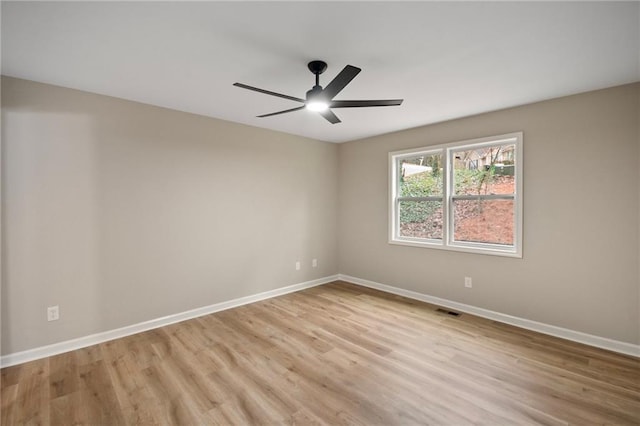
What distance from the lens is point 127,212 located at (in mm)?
3148

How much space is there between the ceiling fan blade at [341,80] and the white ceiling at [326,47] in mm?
256

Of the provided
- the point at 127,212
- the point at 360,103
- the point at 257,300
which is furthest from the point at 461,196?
the point at 127,212

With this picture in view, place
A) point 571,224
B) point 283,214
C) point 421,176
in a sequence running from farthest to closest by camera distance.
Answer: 1. point 283,214
2. point 421,176
3. point 571,224

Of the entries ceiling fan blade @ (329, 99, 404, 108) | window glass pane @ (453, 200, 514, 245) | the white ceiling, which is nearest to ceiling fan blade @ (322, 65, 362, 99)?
ceiling fan blade @ (329, 99, 404, 108)

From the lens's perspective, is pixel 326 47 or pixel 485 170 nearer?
pixel 326 47

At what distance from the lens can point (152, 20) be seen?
181cm

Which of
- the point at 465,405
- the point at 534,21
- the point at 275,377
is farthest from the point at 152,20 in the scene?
the point at 465,405

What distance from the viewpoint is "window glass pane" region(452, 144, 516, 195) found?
11.6 ft

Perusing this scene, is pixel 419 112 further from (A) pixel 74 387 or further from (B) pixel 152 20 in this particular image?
(A) pixel 74 387

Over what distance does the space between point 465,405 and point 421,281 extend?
2.26 m

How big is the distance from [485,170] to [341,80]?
2.57 metres

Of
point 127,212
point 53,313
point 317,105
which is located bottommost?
point 53,313

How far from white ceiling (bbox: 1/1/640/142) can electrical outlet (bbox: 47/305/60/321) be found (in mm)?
2045

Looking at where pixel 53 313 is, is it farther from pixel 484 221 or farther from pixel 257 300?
pixel 484 221
